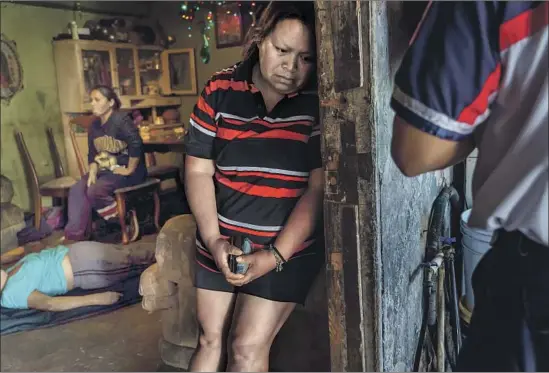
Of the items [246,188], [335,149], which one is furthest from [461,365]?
[246,188]

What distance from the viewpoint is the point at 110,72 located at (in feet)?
8.93

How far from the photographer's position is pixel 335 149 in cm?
75

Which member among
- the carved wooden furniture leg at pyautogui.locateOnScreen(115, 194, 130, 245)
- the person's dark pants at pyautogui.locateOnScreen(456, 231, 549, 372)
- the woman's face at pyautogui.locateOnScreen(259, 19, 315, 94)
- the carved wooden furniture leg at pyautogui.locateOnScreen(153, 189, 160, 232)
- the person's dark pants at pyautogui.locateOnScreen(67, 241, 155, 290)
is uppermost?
the woman's face at pyautogui.locateOnScreen(259, 19, 315, 94)

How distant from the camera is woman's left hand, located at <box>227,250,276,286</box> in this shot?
85cm

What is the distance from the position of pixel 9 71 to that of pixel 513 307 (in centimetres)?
262

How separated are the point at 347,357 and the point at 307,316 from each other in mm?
232

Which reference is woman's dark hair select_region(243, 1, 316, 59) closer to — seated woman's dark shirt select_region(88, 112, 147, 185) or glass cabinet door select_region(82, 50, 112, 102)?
seated woman's dark shirt select_region(88, 112, 147, 185)

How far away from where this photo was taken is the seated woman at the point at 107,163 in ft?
7.14

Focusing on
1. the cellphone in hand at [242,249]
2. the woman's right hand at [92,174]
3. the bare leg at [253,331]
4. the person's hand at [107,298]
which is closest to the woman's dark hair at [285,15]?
the cellphone in hand at [242,249]

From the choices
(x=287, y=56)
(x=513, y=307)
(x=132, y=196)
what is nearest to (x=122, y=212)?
(x=132, y=196)

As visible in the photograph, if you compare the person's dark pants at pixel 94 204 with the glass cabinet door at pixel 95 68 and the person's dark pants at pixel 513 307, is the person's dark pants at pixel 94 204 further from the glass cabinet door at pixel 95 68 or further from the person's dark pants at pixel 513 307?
the person's dark pants at pixel 513 307

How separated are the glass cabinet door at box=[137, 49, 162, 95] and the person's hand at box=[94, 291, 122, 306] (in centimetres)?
118

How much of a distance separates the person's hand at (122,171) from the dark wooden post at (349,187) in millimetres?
1589

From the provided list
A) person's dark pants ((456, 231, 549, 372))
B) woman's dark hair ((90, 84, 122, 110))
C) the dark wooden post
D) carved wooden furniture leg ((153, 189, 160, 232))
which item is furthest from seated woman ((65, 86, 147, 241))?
person's dark pants ((456, 231, 549, 372))
